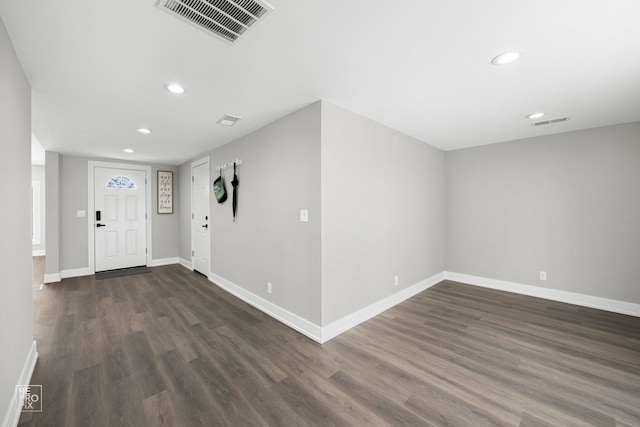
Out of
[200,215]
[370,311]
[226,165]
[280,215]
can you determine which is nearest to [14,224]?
[280,215]

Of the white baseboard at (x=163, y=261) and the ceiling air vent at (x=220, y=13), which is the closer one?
the ceiling air vent at (x=220, y=13)

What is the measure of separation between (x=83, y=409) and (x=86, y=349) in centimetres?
99

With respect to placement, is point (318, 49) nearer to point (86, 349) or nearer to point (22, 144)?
point (22, 144)

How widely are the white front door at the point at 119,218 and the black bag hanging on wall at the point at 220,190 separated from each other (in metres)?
2.69

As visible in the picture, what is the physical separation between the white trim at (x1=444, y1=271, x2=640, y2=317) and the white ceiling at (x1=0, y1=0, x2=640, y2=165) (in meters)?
2.39

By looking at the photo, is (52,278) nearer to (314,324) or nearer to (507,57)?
(314,324)

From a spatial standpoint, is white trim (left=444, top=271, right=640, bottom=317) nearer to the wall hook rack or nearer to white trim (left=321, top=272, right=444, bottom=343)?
white trim (left=321, top=272, right=444, bottom=343)

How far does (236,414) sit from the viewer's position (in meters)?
1.74

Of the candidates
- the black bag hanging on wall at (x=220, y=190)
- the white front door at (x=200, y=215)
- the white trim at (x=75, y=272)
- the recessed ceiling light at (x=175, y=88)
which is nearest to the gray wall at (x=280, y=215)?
the black bag hanging on wall at (x=220, y=190)

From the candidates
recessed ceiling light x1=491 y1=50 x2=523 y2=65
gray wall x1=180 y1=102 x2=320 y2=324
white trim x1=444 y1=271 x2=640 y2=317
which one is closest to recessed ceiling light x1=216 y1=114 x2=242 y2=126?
gray wall x1=180 y1=102 x2=320 y2=324

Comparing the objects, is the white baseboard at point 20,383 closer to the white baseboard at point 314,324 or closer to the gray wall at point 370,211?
the white baseboard at point 314,324

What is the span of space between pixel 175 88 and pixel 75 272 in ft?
16.7

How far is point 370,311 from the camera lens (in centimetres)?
323

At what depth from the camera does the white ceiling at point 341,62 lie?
4.90 feet
